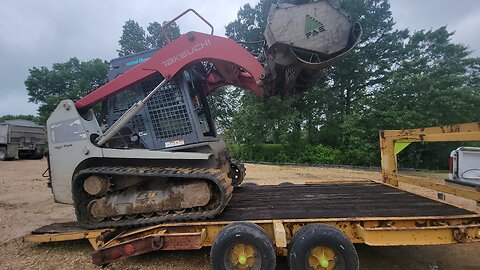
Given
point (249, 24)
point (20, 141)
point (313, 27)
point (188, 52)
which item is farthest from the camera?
point (249, 24)

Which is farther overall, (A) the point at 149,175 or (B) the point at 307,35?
(A) the point at 149,175

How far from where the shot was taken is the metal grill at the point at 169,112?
15.1 feet

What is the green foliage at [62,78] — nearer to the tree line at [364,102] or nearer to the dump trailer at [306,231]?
the tree line at [364,102]

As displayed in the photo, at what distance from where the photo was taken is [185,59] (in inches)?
173

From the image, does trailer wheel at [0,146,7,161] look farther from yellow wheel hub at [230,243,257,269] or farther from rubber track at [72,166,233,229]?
yellow wheel hub at [230,243,257,269]

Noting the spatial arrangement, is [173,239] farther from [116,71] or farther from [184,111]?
[116,71]

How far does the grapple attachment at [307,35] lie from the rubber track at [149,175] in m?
1.74

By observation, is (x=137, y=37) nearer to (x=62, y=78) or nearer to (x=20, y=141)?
(x=62, y=78)

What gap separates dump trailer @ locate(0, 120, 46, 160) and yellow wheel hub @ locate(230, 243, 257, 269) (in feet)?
69.7

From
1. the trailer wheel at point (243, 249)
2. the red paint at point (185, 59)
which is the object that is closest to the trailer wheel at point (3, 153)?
the red paint at point (185, 59)

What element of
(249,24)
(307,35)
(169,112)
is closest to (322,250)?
(307,35)

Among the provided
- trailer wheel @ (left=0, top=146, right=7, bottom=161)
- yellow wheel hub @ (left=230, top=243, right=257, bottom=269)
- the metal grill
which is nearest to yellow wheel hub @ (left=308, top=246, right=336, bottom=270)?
yellow wheel hub @ (left=230, top=243, right=257, bottom=269)

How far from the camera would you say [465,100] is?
1719 cm

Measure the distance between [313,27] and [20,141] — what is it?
2241cm
